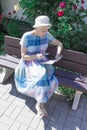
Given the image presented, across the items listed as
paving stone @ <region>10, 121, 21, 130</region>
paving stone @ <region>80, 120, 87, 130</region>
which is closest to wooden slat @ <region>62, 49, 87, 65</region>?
paving stone @ <region>80, 120, 87, 130</region>

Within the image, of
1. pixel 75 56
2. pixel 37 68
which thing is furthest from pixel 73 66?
pixel 37 68

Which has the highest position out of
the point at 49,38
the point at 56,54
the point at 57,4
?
the point at 57,4

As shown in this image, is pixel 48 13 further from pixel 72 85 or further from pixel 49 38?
pixel 72 85

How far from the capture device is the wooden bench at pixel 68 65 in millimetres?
3372

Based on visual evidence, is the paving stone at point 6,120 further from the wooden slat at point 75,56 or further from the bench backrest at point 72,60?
the wooden slat at point 75,56

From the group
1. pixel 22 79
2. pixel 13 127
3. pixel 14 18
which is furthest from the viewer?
pixel 14 18

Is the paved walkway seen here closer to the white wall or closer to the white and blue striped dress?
the white and blue striped dress

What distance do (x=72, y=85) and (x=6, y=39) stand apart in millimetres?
1415

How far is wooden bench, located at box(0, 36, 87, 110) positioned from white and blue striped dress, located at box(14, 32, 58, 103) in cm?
26

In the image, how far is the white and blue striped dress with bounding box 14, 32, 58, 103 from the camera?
309 centimetres

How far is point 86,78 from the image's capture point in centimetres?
352

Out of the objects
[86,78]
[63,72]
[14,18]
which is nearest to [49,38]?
[63,72]

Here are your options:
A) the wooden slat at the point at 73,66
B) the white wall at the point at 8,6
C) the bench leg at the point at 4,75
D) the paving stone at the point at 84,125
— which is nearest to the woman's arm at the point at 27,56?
the wooden slat at the point at 73,66

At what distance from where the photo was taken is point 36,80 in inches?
122
